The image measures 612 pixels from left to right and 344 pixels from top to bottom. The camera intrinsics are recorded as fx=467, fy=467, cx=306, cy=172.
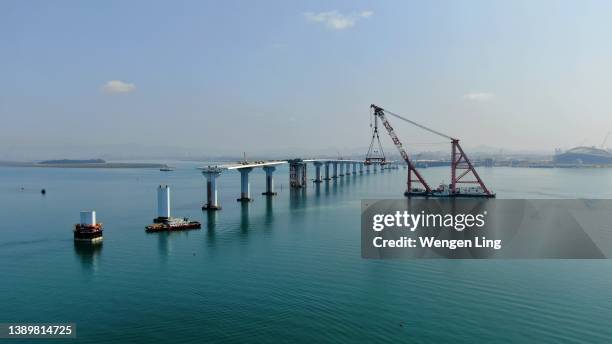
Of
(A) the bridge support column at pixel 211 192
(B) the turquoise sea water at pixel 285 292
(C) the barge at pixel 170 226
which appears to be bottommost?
(B) the turquoise sea water at pixel 285 292

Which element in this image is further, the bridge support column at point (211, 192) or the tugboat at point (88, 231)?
the bridge support column at point (211, 192)

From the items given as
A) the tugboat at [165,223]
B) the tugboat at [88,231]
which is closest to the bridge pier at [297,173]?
the tugboat at [165,223]

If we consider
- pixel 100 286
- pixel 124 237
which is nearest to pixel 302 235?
pixel 124 237

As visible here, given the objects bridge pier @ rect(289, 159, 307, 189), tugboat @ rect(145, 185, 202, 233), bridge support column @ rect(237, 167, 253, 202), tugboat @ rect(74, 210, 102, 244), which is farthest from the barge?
bridge pier @ rect(289, 159, 307, 189)

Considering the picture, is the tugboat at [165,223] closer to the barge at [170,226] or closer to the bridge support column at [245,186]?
the barge at [170,226]

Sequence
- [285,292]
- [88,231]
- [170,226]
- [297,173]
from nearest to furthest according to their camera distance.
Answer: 1. [285,292]
2. [88,231]
3. [170,226]
4. [297,173]

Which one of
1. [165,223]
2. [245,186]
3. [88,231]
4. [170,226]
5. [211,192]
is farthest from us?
[245,186]

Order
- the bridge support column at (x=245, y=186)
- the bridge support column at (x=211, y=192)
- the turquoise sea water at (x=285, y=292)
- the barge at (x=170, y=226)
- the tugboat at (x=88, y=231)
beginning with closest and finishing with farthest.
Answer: the turquoise sea water at (x=285, y=292) < the tugboat at (x=88, y=231) < the barge at (x=170, y=226) < the bridge support column at (x=211, y=192) < the bridge support column at (x=245, y=186)

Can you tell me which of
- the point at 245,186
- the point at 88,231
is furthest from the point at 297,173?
the point at 88,231

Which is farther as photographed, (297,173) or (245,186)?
(297,173)

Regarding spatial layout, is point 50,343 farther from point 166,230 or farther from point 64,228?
point 64,228

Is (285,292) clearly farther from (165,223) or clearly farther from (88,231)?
(165,223)

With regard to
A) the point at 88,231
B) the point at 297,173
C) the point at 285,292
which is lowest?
the point at 285,292
